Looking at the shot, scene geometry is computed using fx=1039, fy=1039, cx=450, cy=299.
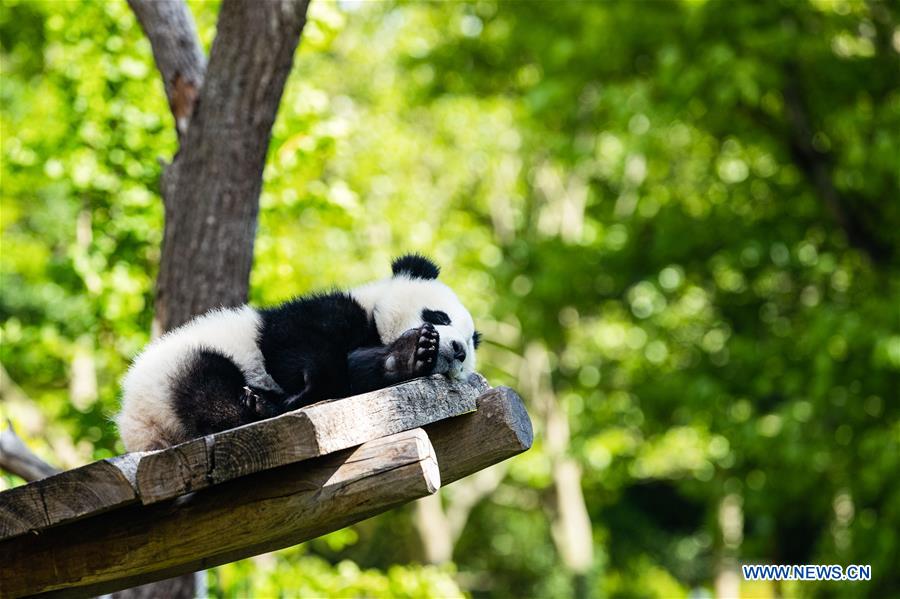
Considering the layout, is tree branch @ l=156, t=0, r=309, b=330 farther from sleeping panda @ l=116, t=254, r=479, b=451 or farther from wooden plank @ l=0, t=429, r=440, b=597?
wooden plank @ l=0, t=429, r=440, b=597

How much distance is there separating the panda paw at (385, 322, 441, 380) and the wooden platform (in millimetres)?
100

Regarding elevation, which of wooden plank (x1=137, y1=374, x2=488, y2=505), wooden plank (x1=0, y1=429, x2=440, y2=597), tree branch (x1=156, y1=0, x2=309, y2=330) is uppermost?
tree branch (x1=156, y1=0, x2=309, y2=330)

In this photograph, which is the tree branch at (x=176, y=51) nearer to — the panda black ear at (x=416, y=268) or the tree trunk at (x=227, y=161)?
the tree trunk at (x=227, y=161)

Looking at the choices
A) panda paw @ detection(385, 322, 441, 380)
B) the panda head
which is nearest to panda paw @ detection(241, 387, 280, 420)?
panda paw @ detection(385, 322, 441, 380)

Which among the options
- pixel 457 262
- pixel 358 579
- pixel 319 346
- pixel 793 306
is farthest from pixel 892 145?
pixel 457 262

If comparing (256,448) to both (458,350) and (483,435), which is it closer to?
(483,435)

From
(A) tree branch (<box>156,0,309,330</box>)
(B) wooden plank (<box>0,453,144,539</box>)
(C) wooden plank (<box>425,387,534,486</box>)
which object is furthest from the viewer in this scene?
(A) tree branch (<box>156,0,309,330</box>)

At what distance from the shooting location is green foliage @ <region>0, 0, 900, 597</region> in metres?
6.83

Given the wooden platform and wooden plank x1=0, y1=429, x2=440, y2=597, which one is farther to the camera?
wooden plank x1=0, y1=429, x2=440, y2=597

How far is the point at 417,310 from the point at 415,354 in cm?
36

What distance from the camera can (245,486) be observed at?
8.26ft

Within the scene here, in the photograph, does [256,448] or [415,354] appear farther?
[415,354]

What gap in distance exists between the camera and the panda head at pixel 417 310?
3061 mm

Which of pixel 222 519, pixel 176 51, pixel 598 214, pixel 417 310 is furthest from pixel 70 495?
pixel 598 214
